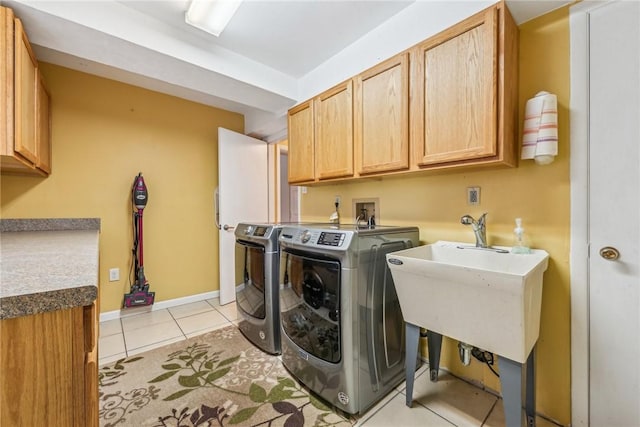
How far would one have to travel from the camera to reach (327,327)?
1433 millimetres

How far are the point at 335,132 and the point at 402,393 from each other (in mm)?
1772

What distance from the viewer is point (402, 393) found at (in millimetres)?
1541

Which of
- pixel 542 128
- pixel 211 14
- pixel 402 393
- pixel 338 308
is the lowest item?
pixel 402 393

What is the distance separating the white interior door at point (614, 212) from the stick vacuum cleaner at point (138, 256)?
3.30 metres

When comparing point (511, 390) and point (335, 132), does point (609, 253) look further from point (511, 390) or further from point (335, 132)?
point (335, 132)

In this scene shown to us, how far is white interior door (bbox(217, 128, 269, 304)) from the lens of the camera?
2916mm

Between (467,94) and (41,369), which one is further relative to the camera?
(467,94)

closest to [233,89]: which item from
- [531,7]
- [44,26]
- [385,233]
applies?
[44,26]

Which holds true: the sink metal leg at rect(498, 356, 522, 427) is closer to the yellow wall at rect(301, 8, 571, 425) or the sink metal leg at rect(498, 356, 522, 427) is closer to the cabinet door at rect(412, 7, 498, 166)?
the yellow wall at rect(301, 8, 571, 425)

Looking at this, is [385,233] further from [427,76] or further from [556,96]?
[556,96]

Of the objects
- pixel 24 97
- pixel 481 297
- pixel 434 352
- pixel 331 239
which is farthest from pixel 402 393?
pixel 24 97

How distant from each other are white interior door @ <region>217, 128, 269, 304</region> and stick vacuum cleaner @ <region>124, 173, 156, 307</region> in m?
0.70

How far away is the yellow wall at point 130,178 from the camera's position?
232cm

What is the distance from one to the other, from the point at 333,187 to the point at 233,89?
1.21 m
